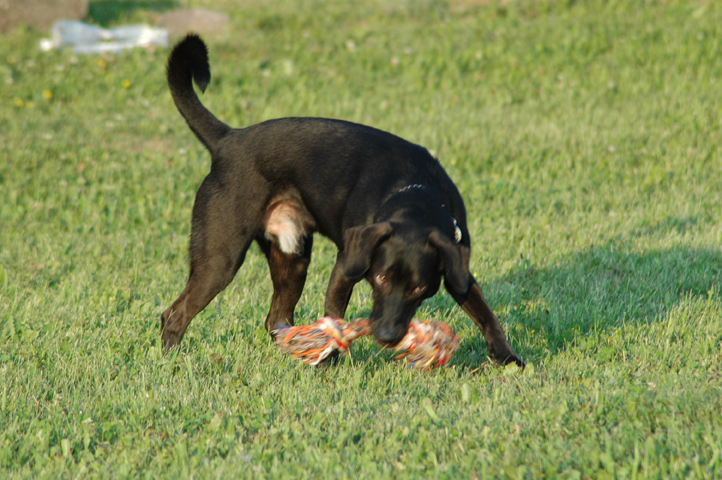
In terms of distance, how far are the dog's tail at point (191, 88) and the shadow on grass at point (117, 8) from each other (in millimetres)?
10119

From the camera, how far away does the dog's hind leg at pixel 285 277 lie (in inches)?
170

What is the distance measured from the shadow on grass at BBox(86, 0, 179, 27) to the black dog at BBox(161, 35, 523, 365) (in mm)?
10456

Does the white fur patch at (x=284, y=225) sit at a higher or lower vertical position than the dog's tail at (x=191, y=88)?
lower

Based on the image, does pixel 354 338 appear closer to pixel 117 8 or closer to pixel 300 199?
pixel 300 199

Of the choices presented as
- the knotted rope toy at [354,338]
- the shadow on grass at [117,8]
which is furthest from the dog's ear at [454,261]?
the shadow on grass at [117,8]

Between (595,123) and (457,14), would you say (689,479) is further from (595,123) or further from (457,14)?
(457,14)

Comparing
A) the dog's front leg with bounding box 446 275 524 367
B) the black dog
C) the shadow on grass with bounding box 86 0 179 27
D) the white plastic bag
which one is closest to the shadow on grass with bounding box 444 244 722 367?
the dog's front leg with bounding box 446 275 524 367

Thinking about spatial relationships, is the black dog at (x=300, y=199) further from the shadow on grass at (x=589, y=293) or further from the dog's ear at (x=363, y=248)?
the shadow on grass at (x=589, y=293)

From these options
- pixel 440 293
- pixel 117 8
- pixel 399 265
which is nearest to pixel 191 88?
pixel 399 265

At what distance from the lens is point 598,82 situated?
30.0 feet

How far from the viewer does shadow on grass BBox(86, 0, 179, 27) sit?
1354 centimetres

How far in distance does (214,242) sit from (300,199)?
0.53 m

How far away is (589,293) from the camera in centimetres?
470

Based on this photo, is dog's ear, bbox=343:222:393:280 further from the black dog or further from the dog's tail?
the dog's tail
